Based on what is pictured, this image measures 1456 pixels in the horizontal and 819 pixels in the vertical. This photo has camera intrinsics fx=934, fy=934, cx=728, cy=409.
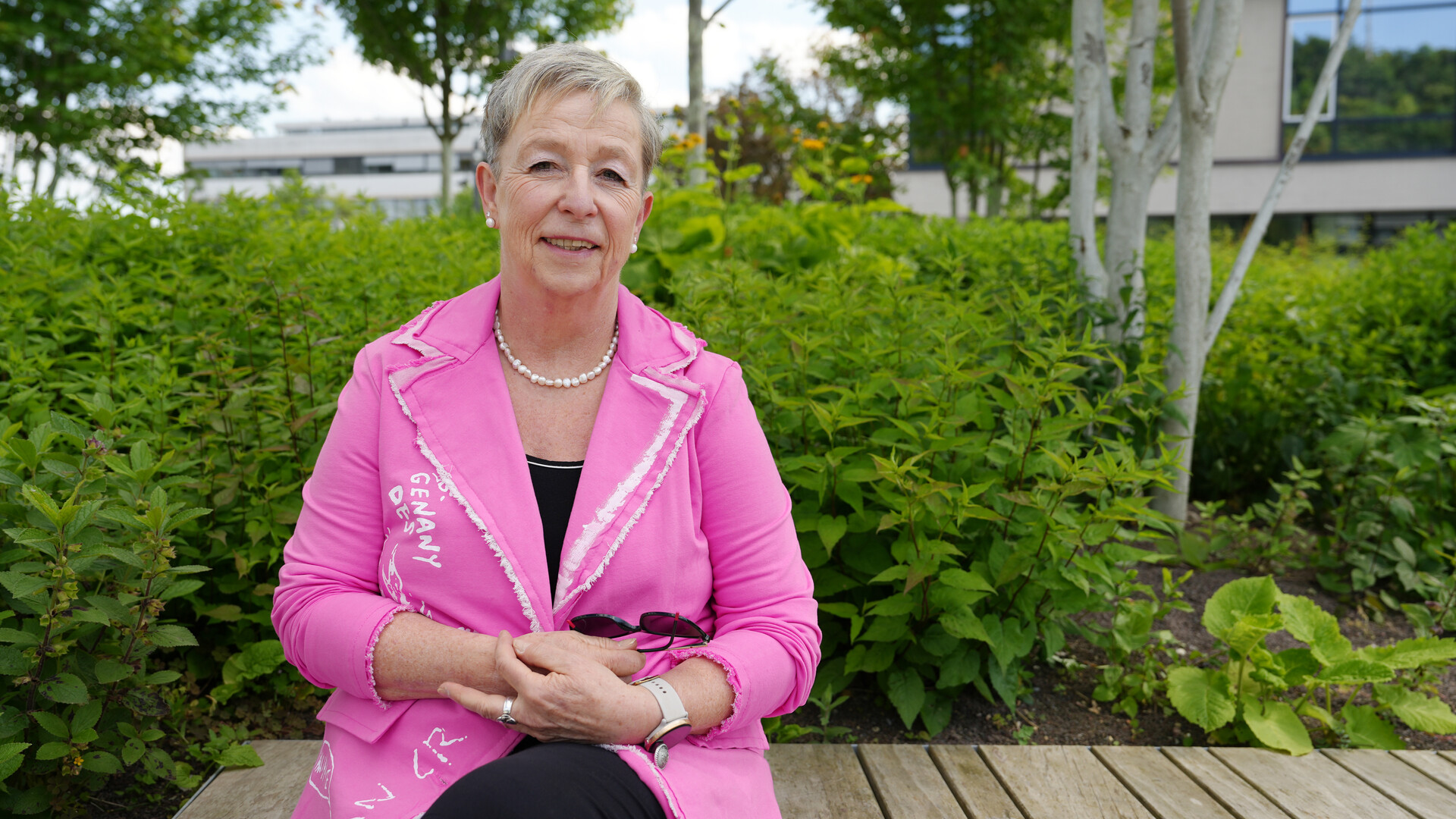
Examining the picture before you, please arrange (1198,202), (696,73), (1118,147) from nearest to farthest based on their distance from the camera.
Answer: (1198,202)
(1118,147)
(696,73)

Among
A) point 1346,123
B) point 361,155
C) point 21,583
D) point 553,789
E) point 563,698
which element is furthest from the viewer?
point 361,155

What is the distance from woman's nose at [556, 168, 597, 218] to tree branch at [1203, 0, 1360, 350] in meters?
3.41

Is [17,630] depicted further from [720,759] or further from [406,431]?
[720,759]

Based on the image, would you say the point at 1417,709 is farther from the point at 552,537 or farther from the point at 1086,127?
the point at 1086,127

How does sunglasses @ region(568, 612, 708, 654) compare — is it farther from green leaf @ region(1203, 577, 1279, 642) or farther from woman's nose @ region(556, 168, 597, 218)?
green leaf @ region(1203, 577, 1279, 642)

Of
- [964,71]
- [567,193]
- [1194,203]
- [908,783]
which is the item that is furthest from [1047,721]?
[964,71]

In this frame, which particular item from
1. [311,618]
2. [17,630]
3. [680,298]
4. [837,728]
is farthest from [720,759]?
[680,298]

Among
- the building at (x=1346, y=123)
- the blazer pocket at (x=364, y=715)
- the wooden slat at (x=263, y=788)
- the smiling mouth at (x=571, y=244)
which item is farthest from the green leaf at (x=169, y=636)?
the building at (x=1346, y=123)

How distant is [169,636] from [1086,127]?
427 centimetres

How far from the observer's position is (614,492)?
1.58 m

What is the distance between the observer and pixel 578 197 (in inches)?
62.7

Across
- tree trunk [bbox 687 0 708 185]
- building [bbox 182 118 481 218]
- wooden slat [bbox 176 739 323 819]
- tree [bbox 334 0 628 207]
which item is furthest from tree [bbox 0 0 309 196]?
building [bbox 182 118 481 218]

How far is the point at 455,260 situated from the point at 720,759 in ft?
9.62

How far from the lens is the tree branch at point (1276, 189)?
13.5ft
